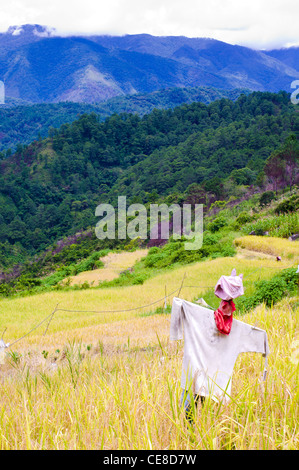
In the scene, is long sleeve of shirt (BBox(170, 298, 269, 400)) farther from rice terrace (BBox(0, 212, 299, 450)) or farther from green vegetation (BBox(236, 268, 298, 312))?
green vegetation (BBox(236, 268, 298, 312))

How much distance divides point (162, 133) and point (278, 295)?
257 feet

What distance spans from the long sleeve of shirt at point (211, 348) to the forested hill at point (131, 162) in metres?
37.6

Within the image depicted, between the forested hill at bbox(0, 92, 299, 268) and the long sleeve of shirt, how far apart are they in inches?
1479

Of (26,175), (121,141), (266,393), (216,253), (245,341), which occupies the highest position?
(121,141)

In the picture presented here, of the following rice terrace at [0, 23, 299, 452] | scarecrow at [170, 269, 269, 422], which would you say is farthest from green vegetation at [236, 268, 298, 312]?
scarecrow at [170, 269, 269, 422]

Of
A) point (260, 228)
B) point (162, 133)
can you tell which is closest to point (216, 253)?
point (260, 228)

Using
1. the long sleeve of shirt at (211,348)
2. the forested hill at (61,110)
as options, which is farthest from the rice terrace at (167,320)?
the forested hill at (61,110)

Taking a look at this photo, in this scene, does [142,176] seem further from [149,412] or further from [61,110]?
Answer: [61,110]

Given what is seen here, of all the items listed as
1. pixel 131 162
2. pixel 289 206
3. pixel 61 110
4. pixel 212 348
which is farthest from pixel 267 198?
pixel 61 110

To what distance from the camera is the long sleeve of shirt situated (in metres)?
2.18

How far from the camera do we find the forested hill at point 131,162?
53.0 metres

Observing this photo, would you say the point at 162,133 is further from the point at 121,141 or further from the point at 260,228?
the point at 260,228

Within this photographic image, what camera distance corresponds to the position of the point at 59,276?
2175 centimetres
